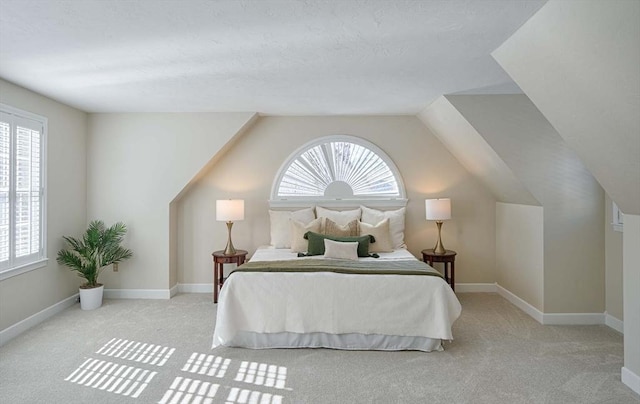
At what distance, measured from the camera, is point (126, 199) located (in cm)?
468

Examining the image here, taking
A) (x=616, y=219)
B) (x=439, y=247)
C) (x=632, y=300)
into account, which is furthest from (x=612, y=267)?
(x=439, y=247)

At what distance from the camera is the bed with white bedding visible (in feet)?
10.2

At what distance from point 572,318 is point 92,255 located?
5306 millimetres

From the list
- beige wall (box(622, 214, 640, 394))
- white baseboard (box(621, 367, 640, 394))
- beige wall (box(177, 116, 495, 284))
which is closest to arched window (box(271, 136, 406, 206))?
beige wall (box(177, 116, 495, 284))

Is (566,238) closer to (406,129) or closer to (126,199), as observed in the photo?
(406,129)

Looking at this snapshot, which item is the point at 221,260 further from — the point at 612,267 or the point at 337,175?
the point at 612,267

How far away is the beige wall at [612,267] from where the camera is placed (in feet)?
11.7

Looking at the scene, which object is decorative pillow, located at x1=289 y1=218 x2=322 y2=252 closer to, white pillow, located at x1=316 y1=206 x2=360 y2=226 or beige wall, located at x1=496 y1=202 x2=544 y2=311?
white pillow, located at x1=316 y1=206 x2=360 y2=226

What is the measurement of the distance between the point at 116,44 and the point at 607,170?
3442 millimetres

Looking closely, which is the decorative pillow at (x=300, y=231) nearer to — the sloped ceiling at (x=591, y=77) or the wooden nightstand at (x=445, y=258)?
the wooden nightstand at (x=445, y=258)

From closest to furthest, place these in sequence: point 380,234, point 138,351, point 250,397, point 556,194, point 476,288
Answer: point 250,397, point 138,351, point 556,194, point 380,234, point 476,288

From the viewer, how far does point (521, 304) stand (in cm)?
422

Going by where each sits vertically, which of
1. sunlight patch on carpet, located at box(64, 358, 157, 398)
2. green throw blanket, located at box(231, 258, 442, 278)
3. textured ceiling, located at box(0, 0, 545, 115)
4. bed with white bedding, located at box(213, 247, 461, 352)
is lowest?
sunlight patch on carpet, located at box(64, 358, 157, 398)

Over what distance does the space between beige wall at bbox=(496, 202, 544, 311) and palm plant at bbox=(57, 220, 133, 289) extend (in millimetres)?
4764
